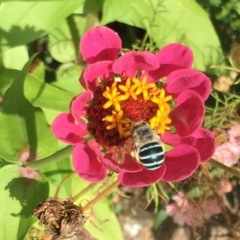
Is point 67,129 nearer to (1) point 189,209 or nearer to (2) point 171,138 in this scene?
(2) point 171,138

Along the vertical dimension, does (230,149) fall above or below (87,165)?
below

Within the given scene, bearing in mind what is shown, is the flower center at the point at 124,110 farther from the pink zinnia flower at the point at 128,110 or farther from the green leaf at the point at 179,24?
the green leaf at the point at 179,24

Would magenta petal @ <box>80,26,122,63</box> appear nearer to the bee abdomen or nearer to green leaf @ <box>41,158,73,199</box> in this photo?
the bee abdomen

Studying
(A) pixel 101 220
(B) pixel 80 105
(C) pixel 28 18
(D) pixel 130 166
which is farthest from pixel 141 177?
(A) pixel 101 220

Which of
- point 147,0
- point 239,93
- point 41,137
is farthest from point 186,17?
point 41,137

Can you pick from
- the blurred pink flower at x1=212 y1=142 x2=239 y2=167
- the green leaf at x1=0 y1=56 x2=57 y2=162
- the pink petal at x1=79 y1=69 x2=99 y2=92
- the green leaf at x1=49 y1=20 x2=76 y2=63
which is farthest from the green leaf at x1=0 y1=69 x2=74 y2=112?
the blurred pink flower at x1=212 y1=142 x2=239 y2=167

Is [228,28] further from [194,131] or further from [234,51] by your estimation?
[194,131]
